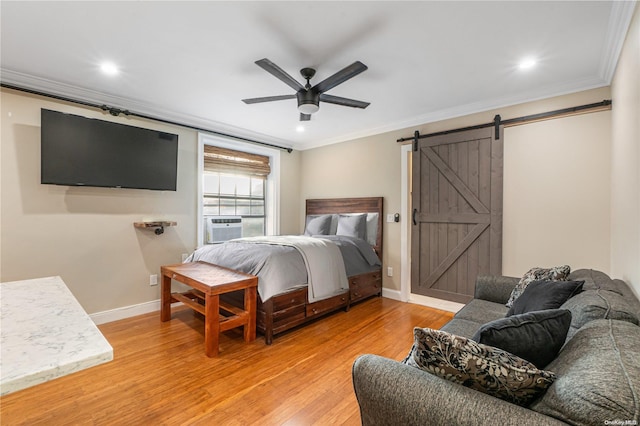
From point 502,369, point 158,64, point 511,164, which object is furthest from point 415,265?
point 158,64

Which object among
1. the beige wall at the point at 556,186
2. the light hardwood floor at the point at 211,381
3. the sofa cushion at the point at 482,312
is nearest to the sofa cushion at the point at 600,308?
the sofa cushion at the point at 482,312

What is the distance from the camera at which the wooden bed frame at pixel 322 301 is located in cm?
277

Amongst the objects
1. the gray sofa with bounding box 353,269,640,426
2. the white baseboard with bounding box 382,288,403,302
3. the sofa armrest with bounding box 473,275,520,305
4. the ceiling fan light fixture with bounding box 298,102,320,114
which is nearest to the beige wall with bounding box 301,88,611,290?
the sofa armrest with bounding box 473,275,520,305

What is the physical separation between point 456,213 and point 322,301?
6.41ft

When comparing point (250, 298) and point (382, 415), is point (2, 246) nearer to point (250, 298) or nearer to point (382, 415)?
point (250, 298)

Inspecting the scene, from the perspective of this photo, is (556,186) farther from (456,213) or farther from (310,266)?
(310,266)

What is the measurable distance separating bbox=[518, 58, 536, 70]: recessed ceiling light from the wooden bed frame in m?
2.21

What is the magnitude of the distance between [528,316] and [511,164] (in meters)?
2.67

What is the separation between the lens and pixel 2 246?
2.68m

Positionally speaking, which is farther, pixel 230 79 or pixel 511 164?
pixel 511 164

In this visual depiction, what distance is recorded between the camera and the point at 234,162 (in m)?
4.62

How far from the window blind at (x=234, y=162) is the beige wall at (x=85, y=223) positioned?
1.08 ft

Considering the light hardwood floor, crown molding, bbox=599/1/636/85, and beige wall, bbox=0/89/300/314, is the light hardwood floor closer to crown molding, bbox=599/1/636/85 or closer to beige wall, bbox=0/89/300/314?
beige wall, bbox=0/89/300/314

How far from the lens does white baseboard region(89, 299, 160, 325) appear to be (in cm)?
Answer: 320
